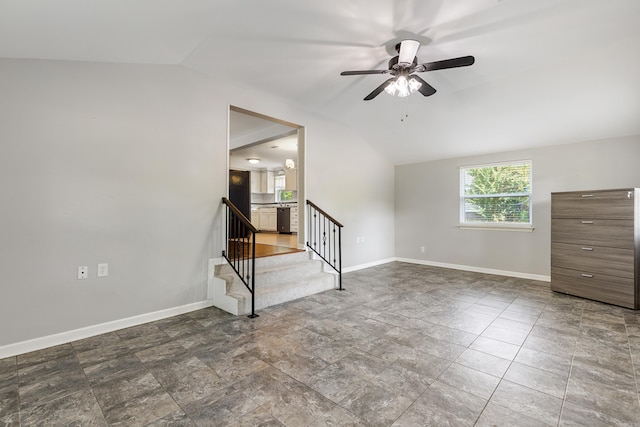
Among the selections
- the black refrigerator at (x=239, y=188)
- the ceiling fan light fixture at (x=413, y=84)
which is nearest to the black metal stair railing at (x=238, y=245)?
the black refrigerator at (x=239, y=188)

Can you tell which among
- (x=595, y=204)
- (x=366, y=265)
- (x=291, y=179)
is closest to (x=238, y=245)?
(x=366, y=265)

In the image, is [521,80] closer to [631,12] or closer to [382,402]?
[631,12]

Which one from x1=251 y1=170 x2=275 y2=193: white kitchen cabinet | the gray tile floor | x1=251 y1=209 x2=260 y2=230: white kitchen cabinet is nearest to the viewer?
the gray tile floor

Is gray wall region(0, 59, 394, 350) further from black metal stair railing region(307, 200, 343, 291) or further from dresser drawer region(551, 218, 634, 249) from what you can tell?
dresser drawer region(551, 218, 634, 249)

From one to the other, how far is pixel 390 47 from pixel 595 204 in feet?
10.6

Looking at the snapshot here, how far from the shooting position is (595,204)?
3.60 meters

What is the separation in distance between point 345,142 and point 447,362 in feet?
12.8

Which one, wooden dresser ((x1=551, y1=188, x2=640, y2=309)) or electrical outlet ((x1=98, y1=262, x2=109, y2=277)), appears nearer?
electrical outlet ((x1=98, y1=262, x2=109, y2=277))

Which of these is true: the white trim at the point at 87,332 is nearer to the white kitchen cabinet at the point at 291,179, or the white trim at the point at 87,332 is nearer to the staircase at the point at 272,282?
the staircase at the point at 272,282

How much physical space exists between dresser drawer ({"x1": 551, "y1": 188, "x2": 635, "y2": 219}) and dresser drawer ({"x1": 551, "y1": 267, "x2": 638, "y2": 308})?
748mm

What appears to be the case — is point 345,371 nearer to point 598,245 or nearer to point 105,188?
point 105,188

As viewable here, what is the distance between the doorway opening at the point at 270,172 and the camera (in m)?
4.53

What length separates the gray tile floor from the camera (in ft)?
5.23

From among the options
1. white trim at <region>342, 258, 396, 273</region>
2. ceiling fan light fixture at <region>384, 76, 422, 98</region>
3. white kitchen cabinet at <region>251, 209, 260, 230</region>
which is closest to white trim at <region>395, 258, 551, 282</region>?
white trim at <region>342, 258, 396, 273</region>
